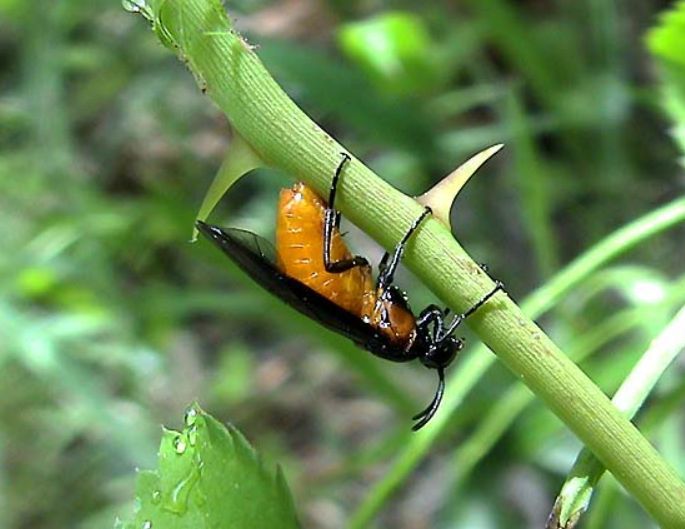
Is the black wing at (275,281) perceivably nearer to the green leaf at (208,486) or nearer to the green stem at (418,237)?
the green leaf at (208,486)

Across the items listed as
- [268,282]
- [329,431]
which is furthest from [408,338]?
[329,431]

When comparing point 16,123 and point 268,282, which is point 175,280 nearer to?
point 16,123

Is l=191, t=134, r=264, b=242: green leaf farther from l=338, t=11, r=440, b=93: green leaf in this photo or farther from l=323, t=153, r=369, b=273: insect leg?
l=338, t=11, r=440, b=93: green leaf

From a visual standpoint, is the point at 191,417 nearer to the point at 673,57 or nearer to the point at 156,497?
the point at 156,497

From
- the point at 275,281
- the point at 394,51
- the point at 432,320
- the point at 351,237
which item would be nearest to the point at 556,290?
the point at 432,320

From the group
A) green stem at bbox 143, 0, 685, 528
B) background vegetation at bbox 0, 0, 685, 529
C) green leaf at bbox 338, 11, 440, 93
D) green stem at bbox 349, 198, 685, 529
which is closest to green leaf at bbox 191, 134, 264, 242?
green stem at bbox 143, 0, 685, 528

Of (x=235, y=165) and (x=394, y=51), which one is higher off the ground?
(x=235, y=165)
